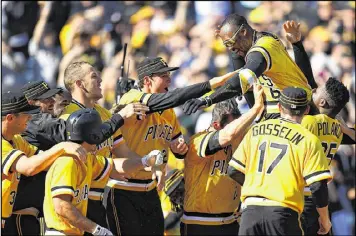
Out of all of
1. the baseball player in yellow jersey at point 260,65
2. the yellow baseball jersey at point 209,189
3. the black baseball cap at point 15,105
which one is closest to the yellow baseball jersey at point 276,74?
the baseball player in yellow jersey at point 260,65

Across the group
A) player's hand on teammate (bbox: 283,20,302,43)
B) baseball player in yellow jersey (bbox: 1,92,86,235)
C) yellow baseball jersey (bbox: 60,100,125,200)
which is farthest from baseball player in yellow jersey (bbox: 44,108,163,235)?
player's hand on teammate (bbox: 283,20,302,43)

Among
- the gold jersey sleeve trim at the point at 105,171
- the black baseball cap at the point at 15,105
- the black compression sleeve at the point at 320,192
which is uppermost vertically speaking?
the black baseball cap at the point at 15,105

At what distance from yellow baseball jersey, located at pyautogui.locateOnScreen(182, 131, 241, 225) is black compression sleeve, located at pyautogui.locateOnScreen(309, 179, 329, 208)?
1.53 metres

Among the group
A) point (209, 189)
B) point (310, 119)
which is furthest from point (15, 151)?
point (310, 119)

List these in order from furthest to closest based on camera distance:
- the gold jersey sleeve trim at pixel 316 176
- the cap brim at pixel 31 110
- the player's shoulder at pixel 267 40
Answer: the player's shoulder at pixel 267 40
the cap brim at pixel 31 110
the gold jersey sleeve trim at pixel 316 176

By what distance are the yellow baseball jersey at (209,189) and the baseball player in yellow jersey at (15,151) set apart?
5.97 feet

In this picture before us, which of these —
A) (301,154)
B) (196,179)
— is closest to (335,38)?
(196,179)

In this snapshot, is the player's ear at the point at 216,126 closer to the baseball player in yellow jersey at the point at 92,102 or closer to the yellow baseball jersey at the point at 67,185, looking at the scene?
the baseball player in yellow jersey at the point at 92,102

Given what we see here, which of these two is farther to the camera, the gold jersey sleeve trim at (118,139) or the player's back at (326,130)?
the player's back at (326,130)

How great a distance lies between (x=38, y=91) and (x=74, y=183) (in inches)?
83.0

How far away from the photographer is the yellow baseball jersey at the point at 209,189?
10234 millimetres

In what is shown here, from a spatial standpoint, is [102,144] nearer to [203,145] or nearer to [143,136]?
[143,136]

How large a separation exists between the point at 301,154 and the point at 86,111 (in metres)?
1.85

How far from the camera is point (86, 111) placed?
8.60 metres
